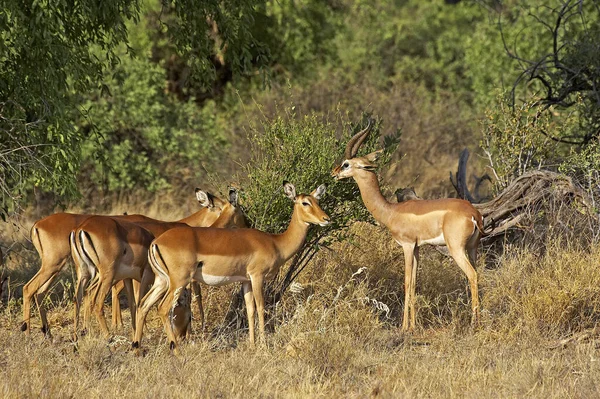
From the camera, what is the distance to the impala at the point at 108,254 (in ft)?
25.7

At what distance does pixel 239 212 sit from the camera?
8938 millimetres

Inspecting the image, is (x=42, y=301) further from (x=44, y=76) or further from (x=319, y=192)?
(x=319, y=192)

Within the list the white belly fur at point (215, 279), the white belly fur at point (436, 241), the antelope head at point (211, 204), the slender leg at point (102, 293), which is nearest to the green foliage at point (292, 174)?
the antelope head at point (211, 204)

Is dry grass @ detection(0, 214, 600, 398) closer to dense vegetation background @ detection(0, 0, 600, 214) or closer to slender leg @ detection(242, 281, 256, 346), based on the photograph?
slender leg @ detection(242, 281, 256, 346)

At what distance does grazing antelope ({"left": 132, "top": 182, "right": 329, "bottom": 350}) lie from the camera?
7508 millimetres

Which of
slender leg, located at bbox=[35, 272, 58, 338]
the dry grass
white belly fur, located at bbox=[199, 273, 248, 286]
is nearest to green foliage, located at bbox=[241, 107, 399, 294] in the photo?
the dry grass

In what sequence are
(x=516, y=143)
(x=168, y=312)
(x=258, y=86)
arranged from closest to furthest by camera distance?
(x=168, y=312)
(x=516, y=143)
(x=258, y=86)

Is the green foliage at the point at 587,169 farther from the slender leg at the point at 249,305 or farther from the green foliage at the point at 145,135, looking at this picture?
the green foliage at the point at 145,135

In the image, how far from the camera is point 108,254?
7848mm

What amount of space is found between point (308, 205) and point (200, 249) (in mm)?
1028

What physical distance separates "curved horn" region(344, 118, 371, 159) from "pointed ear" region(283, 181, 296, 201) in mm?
879

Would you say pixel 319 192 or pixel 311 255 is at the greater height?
pixel 319 192

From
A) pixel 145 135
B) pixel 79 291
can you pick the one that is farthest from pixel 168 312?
pixel 145 135

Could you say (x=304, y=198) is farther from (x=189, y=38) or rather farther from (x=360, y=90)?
(x=360, y=90)
